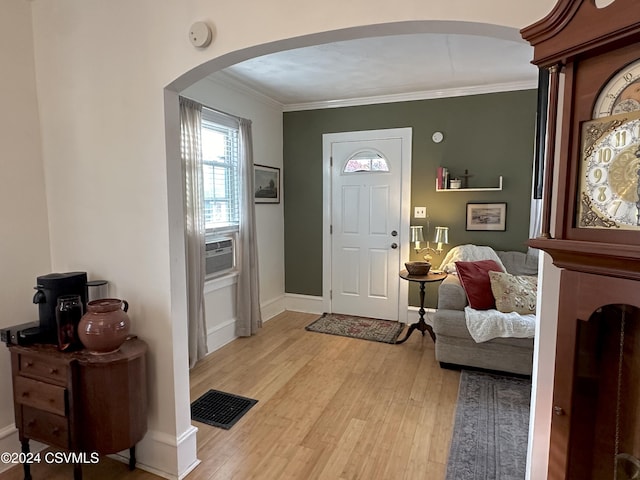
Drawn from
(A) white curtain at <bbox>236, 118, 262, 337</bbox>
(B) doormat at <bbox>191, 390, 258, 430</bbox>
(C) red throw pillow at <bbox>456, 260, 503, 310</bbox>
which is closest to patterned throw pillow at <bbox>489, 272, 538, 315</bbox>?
(C) red throw pillow at <bbox>456, 260, 503, 310</bbox>

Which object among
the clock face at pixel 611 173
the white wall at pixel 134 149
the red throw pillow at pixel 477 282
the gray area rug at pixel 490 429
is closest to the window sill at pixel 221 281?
the white wall at pixel 134 149

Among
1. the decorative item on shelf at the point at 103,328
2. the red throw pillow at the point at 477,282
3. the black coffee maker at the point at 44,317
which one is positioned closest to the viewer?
the decorative item on shelf at the point at 103,328

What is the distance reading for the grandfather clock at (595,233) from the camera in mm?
797

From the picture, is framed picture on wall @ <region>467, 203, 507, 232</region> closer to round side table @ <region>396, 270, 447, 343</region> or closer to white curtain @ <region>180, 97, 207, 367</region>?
round side table @ <region>396, 270, 447, 343</region>

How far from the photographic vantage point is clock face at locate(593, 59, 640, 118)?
787 millimetres

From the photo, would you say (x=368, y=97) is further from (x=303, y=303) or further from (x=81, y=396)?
(x=81, y=396)

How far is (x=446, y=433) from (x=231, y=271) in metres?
2.42

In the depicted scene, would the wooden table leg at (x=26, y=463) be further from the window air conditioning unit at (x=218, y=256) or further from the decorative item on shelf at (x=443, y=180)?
the decorative item on shelf at (x=443, y=180)

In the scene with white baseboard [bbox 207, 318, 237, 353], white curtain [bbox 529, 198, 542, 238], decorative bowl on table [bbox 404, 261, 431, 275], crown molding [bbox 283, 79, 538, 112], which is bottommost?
white baseboard [bbox 207, 318, 237, 353]

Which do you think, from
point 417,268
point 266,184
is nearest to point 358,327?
point 417,268

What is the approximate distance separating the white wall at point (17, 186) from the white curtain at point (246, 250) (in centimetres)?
182

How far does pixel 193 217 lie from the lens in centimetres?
314

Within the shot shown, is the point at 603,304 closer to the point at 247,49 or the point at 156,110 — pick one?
the point at 247,49

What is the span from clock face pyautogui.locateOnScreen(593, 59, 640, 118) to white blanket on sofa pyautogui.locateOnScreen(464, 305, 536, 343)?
2.42 m
